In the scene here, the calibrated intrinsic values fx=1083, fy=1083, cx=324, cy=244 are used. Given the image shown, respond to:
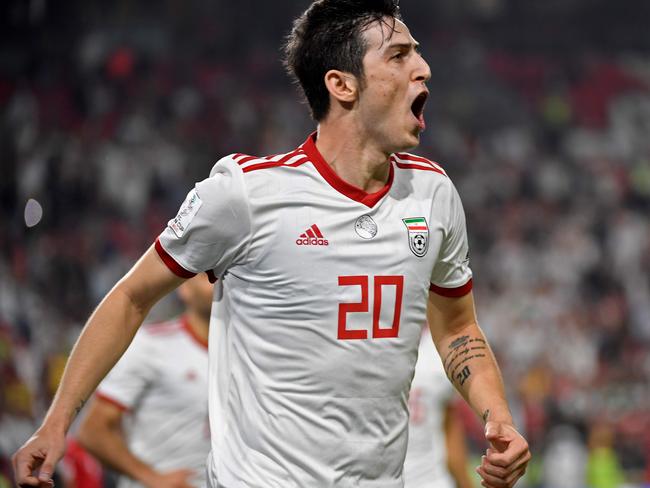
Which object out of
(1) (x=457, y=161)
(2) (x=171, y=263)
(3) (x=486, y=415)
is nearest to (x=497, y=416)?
(3) (x=486, y=415)

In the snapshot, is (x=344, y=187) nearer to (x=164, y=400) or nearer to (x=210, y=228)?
(x=210, y=228)

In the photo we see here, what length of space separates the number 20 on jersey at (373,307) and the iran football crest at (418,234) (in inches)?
4.5

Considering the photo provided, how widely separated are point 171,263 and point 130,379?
6.14 ft

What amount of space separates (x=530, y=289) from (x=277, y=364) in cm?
1041

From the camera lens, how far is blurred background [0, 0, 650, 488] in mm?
10055

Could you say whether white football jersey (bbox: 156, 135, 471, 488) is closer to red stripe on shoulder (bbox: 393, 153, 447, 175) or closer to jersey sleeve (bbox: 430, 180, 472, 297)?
jersey sleeve (bbox: 430, 180, 472, 297)

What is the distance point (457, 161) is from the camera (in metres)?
15.4

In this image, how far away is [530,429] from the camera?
10.1 meters

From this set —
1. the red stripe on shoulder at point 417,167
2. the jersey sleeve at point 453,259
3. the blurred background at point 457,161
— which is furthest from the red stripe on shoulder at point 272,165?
the blurred background at point 457,161

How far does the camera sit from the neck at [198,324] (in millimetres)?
4762

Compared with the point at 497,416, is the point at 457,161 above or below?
below

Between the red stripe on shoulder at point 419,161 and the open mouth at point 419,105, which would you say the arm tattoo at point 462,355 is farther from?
the open mouth at point 419,105

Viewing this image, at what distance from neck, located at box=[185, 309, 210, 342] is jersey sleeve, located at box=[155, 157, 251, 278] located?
1880 mm

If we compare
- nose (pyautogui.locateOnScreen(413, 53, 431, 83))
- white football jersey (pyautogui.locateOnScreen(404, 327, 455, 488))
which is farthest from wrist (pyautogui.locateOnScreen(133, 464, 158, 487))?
nose (pyautogui.locateOnScreen(413, 53, 431, 83))
